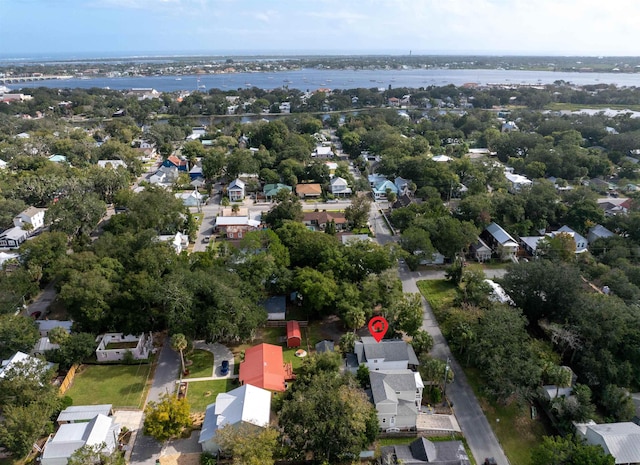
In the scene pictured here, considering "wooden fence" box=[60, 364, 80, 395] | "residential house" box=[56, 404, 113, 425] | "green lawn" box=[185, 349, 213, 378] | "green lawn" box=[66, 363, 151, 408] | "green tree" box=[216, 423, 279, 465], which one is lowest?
"green lawn" box=[66, 363, 151, 408]

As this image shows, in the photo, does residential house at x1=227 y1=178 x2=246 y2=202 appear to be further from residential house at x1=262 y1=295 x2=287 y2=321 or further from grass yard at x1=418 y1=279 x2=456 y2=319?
grass yard at x1=418 y1=279 x2=456 y2=319

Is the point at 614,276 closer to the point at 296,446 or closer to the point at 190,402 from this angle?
the point at 296,446

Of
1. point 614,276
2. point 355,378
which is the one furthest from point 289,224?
point 614,276

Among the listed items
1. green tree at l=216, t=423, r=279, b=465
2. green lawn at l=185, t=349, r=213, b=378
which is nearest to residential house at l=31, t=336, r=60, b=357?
green lawn at l=185, t=349, r=213, b=378

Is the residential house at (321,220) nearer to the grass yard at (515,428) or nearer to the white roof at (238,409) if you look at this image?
the grass yard at (515,428)

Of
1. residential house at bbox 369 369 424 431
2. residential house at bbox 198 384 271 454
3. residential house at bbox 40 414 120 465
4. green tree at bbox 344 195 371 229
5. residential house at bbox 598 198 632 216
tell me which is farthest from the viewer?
residential house at bbox 598 198 632 216

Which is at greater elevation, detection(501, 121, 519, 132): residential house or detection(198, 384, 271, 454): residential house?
detection(501, 121, 519, 132): residential house

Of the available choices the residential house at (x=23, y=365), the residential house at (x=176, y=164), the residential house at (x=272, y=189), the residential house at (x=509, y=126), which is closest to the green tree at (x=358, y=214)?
the residential house at (x=272, y=189)
